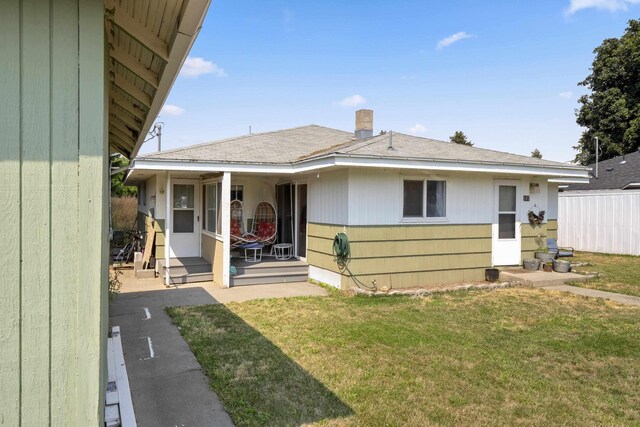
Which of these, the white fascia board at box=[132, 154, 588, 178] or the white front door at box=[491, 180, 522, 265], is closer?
the white fascia board at box=[132, 154, 588, 178]

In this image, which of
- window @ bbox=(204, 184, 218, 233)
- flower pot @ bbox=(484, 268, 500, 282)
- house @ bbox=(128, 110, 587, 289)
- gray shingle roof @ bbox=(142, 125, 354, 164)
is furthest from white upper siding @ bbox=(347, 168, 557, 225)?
window @ bbox=(204, 184, 218, 233)

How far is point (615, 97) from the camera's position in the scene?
26438 mm

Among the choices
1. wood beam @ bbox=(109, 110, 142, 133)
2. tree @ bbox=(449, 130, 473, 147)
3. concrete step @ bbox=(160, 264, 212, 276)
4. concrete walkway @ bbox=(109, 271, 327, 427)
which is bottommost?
concrete walkway @ bbox=(109, 271, 327, 427)

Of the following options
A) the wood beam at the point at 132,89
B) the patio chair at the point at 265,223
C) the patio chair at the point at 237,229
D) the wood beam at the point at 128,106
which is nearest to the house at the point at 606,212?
the patio chair at the point at 265,223

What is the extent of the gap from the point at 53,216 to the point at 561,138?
38747 millimetres

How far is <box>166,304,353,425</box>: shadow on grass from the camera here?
142 inches

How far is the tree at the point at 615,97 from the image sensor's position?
25.8 meters

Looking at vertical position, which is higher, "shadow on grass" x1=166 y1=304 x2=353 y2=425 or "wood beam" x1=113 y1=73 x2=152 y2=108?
"wood beam" x1=113 y1=73 x2=152 y2=108

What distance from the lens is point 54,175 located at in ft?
5.98

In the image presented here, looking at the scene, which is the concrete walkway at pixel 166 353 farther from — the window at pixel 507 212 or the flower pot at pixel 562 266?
the flower pot at pixel 562 266

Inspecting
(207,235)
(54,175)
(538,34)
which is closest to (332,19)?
(538,34)

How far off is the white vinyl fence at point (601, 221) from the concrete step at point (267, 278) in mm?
12757

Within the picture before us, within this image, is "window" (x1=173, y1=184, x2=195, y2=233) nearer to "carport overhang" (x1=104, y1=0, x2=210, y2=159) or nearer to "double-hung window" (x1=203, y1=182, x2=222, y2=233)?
"double-hung window" (x1=203, y1=182, x2=222, y2=233)

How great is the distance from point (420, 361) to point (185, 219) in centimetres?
828
